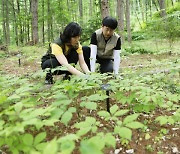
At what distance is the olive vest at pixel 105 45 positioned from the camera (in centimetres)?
→ 451

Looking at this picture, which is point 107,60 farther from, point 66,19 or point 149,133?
point 66,19

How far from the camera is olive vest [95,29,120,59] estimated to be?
4.51 m

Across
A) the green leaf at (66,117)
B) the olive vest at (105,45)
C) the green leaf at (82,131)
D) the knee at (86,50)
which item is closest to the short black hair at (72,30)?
the olive vest at (105,45)

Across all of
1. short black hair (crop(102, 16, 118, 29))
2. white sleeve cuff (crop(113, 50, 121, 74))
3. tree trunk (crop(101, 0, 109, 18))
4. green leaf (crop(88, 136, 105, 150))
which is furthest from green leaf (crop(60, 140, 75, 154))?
tree trunk (crop(101, 0, 109, 18))

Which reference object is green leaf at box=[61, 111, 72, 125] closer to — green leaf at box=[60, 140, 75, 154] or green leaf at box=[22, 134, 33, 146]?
green leaf at box=[22, 134, 33, 146]

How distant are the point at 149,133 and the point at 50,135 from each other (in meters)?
0.99

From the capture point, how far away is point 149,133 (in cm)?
279

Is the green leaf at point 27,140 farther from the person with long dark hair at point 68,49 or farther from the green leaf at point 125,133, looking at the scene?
the person with long dark hair at point 68,49

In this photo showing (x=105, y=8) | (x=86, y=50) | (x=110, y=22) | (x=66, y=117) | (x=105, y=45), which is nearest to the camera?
(x=66, y=117)

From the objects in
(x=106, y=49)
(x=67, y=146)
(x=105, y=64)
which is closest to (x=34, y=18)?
(x=105, y=64)

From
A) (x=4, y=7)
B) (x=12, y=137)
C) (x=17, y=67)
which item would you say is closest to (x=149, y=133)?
(x=12, y=137)

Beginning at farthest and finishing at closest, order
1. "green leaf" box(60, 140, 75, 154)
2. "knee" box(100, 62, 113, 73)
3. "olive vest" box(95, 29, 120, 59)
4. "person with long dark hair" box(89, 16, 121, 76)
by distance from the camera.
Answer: "knee" box(100, 62, 113, 73) < "olive vest" box(95, 29, 120, 59) < "person with long dark hair" box(89, 16, 121, 76) < "green leaf" box(60, 140, 75, 154)

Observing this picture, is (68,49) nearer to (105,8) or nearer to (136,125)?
(136,125)

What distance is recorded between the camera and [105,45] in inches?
181
